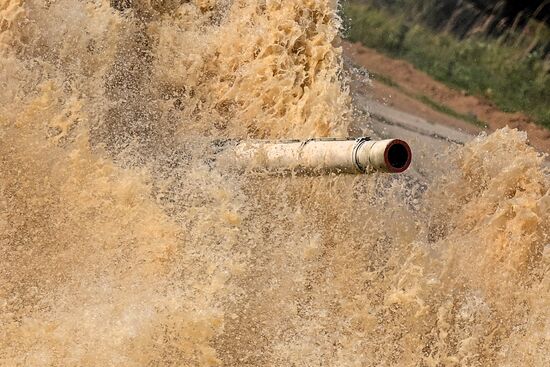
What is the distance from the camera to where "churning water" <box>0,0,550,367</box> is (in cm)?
710

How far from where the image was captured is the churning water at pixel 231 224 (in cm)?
710

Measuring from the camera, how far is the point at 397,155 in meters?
6.16

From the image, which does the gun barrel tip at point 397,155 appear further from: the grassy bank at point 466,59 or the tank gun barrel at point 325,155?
the grassy bank at point 466,59

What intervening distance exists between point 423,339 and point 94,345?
238 cm

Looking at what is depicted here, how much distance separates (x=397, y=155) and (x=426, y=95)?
29.5ft

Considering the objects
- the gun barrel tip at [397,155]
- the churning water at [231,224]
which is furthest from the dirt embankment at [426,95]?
the gun barrel tip at [397,155]

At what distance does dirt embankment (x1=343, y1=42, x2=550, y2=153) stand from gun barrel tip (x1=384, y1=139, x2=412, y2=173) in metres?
7.89

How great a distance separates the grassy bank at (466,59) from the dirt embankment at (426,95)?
0.35 ft

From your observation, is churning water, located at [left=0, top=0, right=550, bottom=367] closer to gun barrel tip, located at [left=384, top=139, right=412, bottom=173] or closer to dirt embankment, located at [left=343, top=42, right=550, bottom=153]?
gun barrel tip, located at [left=384, top=139, right=412, bottom=173]

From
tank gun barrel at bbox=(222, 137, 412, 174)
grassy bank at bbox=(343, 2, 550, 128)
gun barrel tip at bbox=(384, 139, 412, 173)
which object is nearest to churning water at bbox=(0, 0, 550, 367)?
tank gun barrel at bbox=(222, 137, 412, 174)

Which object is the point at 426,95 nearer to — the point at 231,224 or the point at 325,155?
the point at 231,224

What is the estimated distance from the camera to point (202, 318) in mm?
6824

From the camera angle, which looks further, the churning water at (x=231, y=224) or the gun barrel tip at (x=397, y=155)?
the churning water at (x=231, y=224)

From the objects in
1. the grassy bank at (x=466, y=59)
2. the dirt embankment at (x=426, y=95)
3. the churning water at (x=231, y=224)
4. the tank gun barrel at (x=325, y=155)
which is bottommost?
the dirt embankment at (x=426, y=95)
